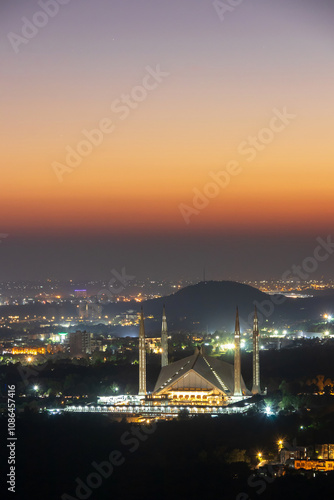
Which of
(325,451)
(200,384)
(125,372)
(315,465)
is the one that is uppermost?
(125,372)

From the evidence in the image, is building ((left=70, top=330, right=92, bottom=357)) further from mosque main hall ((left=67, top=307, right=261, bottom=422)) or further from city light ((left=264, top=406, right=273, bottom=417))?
city light ((left=264, top=406, right=273, bottom=417))

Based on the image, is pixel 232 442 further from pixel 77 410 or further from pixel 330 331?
pixel 330 331

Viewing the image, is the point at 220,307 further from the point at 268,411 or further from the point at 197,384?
the point at 268,411

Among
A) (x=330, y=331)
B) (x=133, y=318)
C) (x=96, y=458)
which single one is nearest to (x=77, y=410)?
(x=96, y=458)

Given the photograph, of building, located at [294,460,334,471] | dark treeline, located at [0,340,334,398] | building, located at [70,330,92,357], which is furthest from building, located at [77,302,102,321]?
building, located at [294,460,334,471]

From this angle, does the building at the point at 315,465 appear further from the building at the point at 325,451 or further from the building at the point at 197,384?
the building at the point at 197,384

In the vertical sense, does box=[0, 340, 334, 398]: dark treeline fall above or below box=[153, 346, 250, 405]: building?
above

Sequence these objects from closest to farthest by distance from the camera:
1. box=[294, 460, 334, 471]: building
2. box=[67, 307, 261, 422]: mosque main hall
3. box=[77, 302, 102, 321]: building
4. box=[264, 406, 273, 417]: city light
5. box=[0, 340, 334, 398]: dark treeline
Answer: box=[294, 460, 334, 471]: building
box=[264, 406, 273, 417]: city light
box=[67, 307, 261, 422]: mosque main hall
box=[0, 340, 334, 398]: dark treeline
box=[77, 302, 102, 321]: building

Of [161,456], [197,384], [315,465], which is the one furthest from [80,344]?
[315,465]

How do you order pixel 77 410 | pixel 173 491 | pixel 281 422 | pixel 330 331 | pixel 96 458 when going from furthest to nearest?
pixel 330 331 → pixel 77 410 → pixel 281 422 → pixel 96 458 → pixel 173 491
